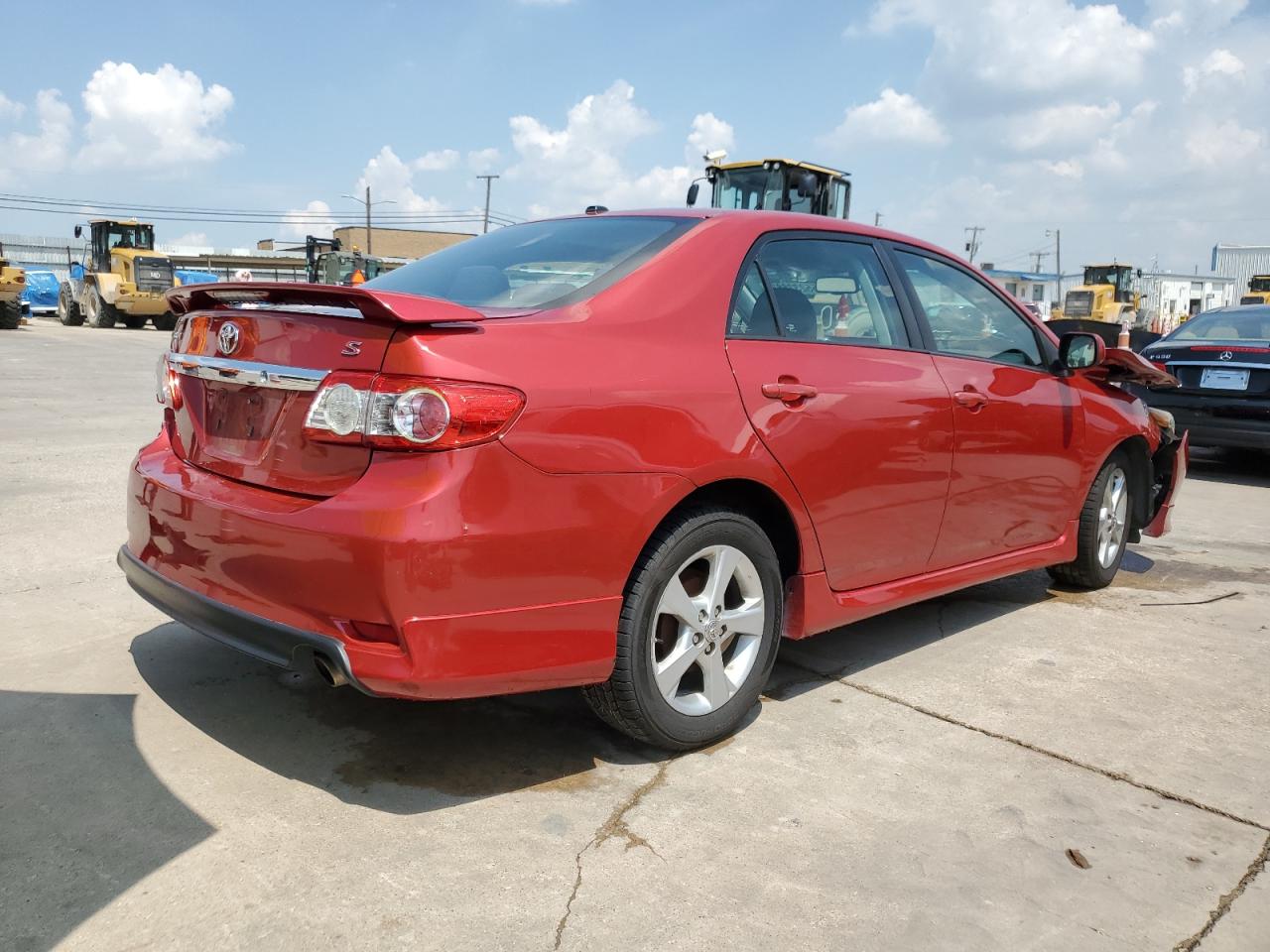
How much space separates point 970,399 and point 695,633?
1573 millimetres

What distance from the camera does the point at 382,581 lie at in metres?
2.30

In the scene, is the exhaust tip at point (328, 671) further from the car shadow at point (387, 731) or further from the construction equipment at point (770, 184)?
the construction equipment at point (770, 184)

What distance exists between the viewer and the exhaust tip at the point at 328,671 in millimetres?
2352

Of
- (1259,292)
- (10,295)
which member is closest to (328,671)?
(10,295)

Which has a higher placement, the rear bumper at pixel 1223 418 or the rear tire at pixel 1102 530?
the rear bumper at pixel 1223 418

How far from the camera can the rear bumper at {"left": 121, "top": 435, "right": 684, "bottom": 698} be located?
2.32 metres

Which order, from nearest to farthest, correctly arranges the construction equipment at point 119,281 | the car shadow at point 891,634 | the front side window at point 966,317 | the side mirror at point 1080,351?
the car shadow at point 891,634, the front side window at point 966,317, the side mirror at point 1080,351, the construction equipment at point 119,281

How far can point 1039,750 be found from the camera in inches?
122

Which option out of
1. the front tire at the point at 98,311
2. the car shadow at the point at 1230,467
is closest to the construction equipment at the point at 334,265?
the front tire at the point at 98,311

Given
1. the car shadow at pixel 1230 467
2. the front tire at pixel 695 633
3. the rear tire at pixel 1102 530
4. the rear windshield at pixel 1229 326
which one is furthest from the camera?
the car shadow at pixel 1230 467

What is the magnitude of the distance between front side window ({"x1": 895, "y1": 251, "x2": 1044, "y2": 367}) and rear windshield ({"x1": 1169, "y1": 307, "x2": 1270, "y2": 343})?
5.44 m

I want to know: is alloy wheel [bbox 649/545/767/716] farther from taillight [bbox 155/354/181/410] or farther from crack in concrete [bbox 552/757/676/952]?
taillight [bbox 155/354/181/410]

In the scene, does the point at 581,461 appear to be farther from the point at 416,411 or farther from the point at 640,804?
the point at 640,804

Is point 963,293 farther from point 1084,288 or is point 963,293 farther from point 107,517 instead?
point 1084,288
